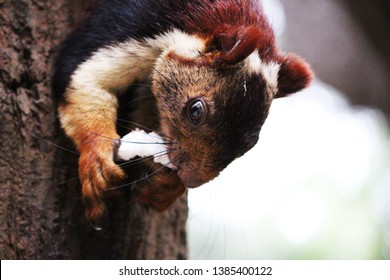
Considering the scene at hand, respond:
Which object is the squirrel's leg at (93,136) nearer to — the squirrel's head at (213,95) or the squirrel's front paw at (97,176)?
the squirrel's front paw at (97,176)

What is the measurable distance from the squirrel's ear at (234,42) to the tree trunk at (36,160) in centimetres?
33

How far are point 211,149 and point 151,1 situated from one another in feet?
1.10

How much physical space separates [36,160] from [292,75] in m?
0.54

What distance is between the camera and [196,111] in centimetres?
92

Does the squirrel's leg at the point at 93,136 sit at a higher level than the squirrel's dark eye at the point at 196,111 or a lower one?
lower

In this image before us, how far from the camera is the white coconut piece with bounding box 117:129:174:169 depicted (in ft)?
2.93

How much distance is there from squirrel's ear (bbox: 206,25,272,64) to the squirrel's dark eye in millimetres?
91

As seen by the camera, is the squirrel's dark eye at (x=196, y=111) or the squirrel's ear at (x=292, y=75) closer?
the squirrel's dark eye at (x=196, y=111)

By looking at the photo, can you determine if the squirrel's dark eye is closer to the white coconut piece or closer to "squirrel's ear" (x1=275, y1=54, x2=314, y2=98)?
the white coconut piece

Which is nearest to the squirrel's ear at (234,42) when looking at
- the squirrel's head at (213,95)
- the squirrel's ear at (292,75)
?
the squirrel's head at (213,95)

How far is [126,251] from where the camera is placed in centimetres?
111

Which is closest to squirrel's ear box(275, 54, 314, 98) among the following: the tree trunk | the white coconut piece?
the white coconut piece

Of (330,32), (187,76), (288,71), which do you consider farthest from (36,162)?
(330,32)

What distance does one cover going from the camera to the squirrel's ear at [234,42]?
900 millimetres
